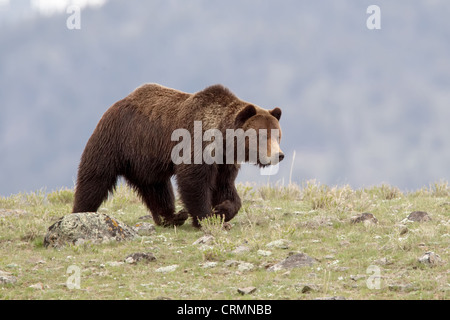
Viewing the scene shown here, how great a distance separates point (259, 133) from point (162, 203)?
87.5 inches

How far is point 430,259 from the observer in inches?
256

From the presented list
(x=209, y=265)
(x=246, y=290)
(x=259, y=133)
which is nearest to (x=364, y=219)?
(x=259, y=133)

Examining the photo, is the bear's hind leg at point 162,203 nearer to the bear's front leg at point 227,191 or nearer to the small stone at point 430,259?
the bear's front leg at point 227,191

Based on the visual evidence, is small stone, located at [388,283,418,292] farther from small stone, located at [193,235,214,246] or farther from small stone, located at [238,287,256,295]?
small stone, located at [193,235,214,246]

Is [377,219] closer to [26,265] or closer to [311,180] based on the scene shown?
[311,180]

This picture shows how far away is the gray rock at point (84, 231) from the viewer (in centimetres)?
823

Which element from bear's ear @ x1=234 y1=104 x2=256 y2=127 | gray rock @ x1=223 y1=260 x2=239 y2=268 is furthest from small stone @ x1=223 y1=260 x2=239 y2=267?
bear's ear @ x1=234 y1=104 x2=256 y2=127

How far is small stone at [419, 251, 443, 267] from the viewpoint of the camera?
21.2 feet

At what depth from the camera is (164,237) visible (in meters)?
8.73

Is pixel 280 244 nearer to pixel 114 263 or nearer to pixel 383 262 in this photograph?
pixel 383 262

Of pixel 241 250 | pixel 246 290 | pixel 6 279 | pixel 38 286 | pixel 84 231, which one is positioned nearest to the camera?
pixel 246 290

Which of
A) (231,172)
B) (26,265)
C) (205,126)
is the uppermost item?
(205,126)

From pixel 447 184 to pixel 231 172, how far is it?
614 centimetres

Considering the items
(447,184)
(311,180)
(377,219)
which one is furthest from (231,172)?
(447,184)
